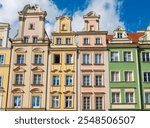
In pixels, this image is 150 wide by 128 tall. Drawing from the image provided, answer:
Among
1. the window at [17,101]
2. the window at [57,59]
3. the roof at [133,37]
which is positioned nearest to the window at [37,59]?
the window at [57,59]

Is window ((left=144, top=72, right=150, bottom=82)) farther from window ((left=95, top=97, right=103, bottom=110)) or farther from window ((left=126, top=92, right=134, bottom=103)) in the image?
window ((left=95, top=97, right=103, bottom=110))

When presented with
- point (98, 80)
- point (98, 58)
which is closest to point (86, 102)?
point (98, 80)

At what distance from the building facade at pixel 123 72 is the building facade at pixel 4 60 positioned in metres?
10.4

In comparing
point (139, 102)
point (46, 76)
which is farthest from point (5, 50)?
point (139, 102)

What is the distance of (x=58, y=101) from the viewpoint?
88.3ft

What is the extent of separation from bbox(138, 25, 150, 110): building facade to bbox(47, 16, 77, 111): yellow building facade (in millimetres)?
6662

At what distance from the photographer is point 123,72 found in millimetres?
27594

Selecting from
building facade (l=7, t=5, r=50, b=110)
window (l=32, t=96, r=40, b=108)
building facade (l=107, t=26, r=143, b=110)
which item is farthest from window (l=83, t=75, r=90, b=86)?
window (l=32, t=96, r=40, b=108)

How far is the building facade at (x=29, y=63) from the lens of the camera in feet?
88.4

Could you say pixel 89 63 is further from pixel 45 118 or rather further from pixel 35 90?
pixel 45 118

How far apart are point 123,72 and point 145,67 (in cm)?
236

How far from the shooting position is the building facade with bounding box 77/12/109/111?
26797 mm

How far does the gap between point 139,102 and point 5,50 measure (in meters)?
14.6

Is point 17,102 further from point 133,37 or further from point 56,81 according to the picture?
point 133,37
